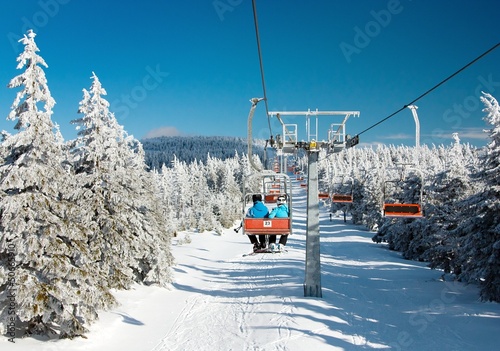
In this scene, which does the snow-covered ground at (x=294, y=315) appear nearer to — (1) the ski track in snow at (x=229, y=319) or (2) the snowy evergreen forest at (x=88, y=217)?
(1) the ski track in snow at (x=229, y=319)

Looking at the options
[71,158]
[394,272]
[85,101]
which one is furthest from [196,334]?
[394,272]

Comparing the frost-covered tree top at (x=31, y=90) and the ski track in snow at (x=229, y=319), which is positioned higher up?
the frost-covered tree top at (x=31, y=90)

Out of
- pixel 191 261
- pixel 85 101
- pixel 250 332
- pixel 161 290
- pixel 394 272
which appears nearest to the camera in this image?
pixel 250 332

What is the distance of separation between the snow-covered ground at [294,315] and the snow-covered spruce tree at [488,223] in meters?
1.64

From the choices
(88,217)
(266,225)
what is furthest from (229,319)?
(88,217)

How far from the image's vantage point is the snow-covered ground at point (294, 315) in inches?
591

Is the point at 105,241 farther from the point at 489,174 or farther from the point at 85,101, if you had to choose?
the point at 489,174

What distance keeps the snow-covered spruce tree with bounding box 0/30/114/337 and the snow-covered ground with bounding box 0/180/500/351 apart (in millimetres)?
1494

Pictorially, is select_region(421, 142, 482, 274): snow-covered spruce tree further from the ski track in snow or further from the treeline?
the ski track in snow

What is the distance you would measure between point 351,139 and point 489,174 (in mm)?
6942

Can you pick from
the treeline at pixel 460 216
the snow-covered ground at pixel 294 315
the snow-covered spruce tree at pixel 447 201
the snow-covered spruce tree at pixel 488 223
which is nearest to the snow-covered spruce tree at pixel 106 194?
the snow-covered ground at pixel 294 315

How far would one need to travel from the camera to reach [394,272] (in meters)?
30.8

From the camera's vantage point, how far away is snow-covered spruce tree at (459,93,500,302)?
17.8m

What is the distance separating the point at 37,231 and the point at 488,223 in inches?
775
